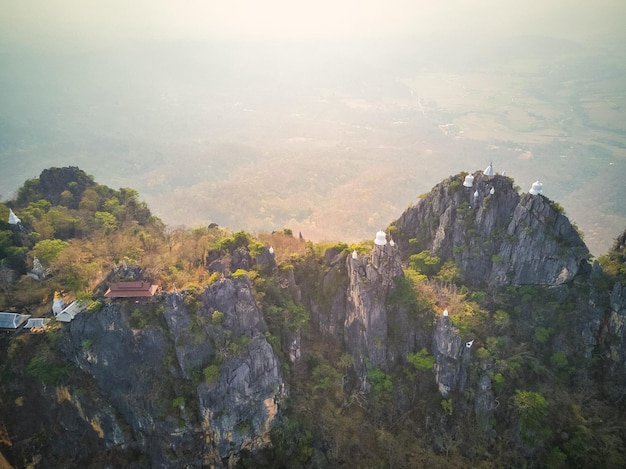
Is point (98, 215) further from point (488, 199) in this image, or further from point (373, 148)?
point (373, 148)

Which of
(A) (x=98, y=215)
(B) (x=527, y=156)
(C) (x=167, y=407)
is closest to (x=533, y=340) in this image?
(C) (x=167, y=407)

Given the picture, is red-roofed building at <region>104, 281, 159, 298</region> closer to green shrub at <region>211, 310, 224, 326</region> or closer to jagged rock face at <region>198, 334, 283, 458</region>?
green shrub at <region>211, 310, 224, 326</region>

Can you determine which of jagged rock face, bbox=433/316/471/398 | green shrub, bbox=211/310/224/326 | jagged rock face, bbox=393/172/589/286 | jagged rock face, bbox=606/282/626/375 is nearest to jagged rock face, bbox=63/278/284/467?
green shrub, bbox=211/310/224/326

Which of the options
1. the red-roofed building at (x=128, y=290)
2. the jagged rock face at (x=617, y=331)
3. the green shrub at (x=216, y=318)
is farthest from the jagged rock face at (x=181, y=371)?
the jagged rock face at (x=617, y=331)

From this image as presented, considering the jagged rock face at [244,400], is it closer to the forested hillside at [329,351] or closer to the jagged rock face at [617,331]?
the forested hillside at [329,351]

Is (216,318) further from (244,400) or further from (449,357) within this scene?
(449,357)
